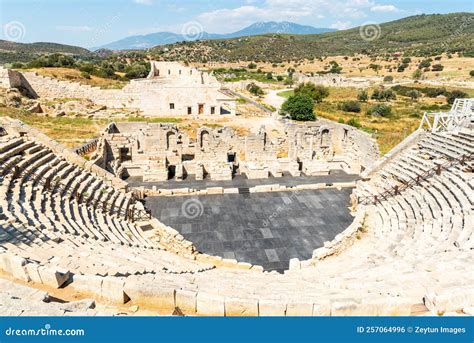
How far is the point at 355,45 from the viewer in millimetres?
151375

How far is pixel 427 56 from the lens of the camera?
97.9m

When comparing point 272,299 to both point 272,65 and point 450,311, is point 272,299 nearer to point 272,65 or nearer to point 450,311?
point 450,311

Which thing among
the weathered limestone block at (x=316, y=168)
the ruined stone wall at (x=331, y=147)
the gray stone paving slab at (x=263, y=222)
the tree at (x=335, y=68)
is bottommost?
the gray stone paving slab at (x=263, y=222)

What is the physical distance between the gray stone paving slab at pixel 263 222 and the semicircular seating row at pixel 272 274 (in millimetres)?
1466

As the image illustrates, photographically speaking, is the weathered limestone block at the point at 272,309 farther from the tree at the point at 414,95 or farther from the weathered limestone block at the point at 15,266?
the tree at the point at 414,95

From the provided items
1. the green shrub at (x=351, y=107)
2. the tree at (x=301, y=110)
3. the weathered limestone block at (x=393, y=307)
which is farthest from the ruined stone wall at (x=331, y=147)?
the green shrub at (x=351, y=107)

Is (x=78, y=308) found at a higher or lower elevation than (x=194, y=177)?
higher

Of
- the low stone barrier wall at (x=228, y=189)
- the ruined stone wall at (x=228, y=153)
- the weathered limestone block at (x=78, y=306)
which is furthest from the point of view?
the ruined stone wall at (x=228, y=153)

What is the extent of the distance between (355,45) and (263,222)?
515 feet

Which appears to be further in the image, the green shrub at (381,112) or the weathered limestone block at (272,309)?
the green shrub at (381,112)

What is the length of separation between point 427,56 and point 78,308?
115232 millimetres

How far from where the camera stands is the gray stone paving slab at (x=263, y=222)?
13938mm

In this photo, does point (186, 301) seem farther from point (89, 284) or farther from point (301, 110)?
point (301, 110)

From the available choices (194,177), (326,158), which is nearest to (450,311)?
(194,177)
